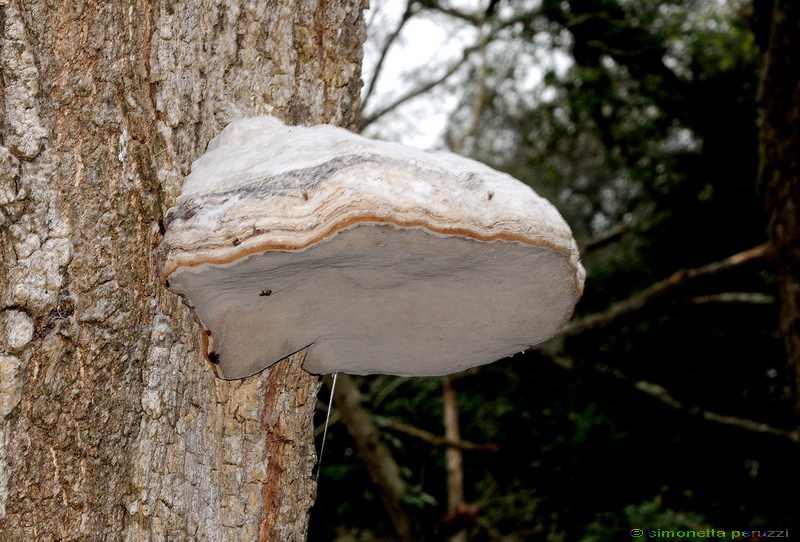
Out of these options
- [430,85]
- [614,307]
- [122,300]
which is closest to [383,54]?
[430,85]

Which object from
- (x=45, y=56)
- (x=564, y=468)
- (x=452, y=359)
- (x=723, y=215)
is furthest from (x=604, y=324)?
(x=45, y=56)

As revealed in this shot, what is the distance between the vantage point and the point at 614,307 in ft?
20.8

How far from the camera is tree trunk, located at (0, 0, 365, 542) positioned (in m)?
1.13

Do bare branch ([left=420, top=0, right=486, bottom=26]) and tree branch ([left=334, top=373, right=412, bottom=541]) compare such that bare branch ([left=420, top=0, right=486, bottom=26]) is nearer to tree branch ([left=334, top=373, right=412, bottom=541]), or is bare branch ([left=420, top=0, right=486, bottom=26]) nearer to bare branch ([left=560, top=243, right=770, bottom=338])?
bare branch ([left=560, top=243, right=770, bottom=338])

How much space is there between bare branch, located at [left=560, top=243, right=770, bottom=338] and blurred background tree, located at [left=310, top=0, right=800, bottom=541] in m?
0.18

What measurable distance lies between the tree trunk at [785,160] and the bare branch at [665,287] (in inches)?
18.0

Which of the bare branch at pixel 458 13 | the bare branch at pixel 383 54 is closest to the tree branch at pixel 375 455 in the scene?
the bare branch at pixel 383 54

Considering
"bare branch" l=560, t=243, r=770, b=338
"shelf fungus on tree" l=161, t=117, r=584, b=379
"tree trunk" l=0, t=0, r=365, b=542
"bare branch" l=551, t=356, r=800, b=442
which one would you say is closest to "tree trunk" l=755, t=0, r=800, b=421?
"bare branch" l=560, t=243, r=770, b=338

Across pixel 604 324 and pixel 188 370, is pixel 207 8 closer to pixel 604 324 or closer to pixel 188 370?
pixel 188 370

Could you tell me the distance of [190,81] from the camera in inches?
54.2

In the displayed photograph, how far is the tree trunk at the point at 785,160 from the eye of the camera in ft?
11.8

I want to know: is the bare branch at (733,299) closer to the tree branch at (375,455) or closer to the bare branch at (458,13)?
the tree branch at (375,455)

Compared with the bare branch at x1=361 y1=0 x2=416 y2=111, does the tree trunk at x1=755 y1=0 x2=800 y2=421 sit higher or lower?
lower

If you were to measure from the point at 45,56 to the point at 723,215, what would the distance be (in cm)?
829
